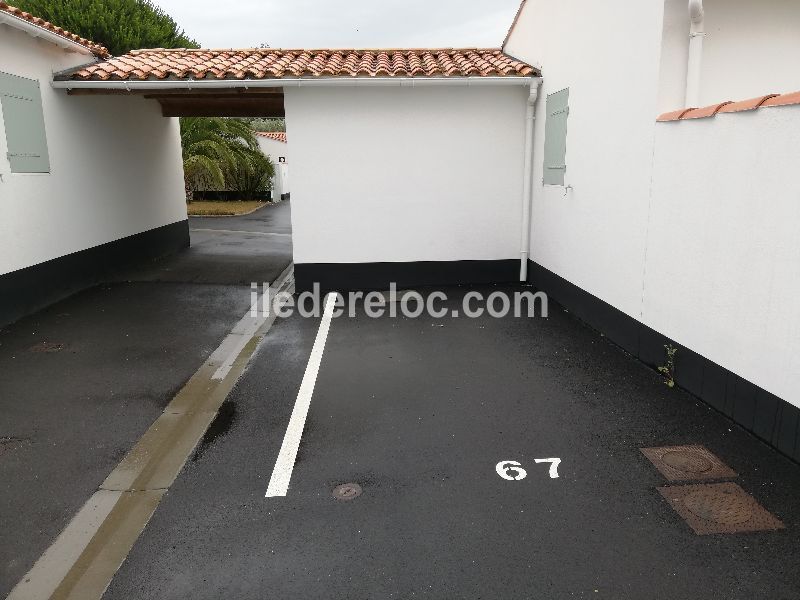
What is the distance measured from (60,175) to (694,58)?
8.69m

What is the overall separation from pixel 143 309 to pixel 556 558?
7.07 m

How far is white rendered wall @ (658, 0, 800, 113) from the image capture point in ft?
18.5

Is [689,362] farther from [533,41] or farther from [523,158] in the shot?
[533,41]

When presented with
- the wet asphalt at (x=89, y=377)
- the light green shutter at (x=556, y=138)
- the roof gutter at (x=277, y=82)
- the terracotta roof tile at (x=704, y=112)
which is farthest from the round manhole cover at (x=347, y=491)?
the roof gutter at (x=277, y=82)

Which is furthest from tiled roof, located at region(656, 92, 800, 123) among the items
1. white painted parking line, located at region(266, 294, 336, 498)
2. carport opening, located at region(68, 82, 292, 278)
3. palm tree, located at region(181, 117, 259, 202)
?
palm tree, located at region(181, 117, 259, 202)

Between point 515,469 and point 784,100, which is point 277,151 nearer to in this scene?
point 784,100

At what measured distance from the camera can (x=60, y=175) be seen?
8617mm

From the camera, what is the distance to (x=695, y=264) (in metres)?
4.91

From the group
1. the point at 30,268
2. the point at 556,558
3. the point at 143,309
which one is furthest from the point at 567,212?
the point at 30,268

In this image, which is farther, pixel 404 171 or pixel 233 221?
pixel 233 221

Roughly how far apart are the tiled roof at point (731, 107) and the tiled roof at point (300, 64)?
153 inches

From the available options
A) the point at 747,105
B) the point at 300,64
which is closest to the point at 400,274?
the point at 300,64

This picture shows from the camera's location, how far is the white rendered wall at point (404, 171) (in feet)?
28.7

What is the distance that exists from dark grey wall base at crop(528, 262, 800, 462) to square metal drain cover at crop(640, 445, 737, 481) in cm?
49
